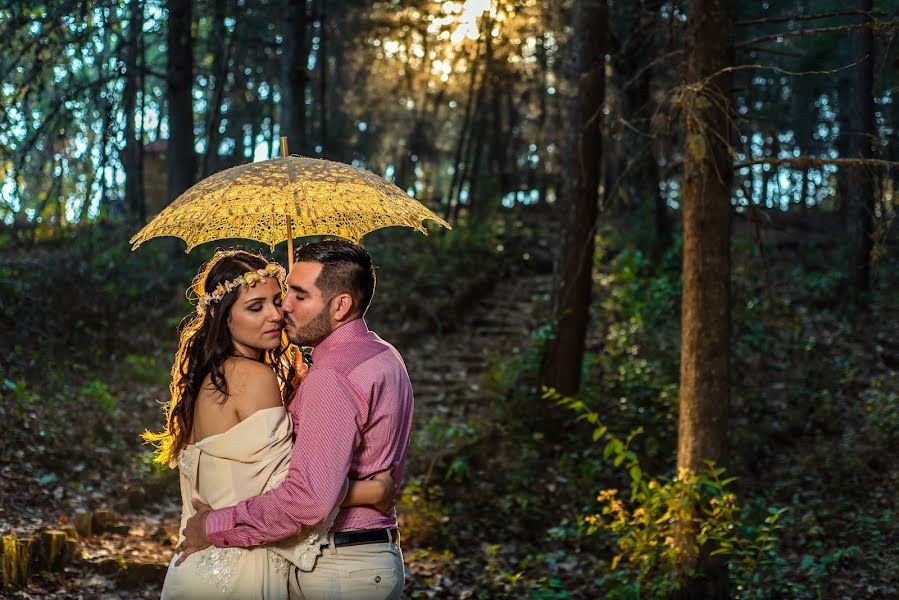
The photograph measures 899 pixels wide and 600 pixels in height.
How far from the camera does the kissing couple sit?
3.14 metres

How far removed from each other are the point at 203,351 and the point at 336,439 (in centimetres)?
76

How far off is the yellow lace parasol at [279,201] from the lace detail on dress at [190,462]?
901mm

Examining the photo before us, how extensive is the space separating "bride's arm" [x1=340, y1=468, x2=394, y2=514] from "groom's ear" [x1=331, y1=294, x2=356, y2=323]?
628 mm

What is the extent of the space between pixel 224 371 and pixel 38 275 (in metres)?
10.3

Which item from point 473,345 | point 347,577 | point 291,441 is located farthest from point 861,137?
point 347,577

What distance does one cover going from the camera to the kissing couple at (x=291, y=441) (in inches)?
124

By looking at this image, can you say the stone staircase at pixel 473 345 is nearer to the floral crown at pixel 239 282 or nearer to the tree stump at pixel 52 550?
the tree stump at pixel 52 550

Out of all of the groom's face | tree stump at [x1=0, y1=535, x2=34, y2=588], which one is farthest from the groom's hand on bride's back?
tree stump at [x1=0, y1=535, x2=34, y2=588]

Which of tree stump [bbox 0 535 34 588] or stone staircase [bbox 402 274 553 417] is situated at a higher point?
stone staircase [bbox 402 274 553 417]

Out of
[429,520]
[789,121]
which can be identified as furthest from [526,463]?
[789,121]

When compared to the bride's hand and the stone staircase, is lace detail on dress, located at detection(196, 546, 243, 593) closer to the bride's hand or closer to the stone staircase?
the bride's hand

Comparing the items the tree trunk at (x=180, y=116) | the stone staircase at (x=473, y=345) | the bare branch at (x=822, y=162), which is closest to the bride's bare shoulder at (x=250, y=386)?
the bare branch at (x=822, y=162)

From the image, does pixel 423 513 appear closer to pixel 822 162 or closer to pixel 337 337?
pixel 822 162

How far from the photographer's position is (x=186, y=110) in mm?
16250
